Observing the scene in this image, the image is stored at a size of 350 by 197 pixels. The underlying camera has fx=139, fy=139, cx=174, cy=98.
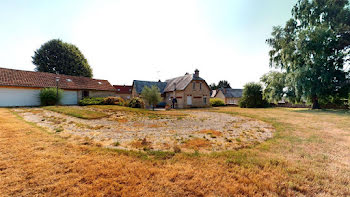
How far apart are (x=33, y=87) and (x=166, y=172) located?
2423cm

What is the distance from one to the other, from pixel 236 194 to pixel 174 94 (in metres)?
23.9

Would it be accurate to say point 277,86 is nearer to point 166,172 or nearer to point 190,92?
point 190,92

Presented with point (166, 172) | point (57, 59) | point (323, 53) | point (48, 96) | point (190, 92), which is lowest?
point (166, 172)

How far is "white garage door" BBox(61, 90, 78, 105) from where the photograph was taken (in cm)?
2097

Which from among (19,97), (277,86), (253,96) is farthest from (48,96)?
(253,96)

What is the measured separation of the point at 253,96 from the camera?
26984 mm

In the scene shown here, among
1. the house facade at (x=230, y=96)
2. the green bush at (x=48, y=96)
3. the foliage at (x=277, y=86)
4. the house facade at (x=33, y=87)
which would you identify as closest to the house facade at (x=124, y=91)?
the house facade at (x=33, y=87)

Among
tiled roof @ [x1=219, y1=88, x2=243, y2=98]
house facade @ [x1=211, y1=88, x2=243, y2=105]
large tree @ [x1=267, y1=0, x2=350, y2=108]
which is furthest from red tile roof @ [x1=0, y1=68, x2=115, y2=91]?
tiled roof @ [x1=219, y1=88, x2=243, y2=98]

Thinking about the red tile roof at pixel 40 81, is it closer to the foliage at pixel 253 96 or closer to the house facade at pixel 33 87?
the house facade at pixel 33 87

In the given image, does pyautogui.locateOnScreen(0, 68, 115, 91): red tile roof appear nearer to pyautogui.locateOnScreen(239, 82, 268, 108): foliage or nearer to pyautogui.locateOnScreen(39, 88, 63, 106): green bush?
pyautogui.locateOnScreen(39, 88, 63, 106): green bush

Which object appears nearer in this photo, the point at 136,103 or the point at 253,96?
the point at 136,103

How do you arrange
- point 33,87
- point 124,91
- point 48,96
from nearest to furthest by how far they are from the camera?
point 48,96, point 33,87, point 124,91

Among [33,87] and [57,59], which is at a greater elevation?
[57,59]

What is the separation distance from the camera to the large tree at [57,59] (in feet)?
100.0
